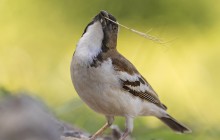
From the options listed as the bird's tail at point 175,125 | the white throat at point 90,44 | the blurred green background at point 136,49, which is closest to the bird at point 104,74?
the white throat at point 90,44

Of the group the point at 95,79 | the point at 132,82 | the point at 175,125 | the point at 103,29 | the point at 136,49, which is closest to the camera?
the point at 95,79

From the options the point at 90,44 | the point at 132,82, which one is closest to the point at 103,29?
the point at 90,44

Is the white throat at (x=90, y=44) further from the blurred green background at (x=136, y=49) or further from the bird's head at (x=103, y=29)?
the blurred green background at (x=136, y=49)

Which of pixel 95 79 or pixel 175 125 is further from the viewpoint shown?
pixel 175 125

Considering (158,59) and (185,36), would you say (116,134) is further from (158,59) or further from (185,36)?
(185,36)

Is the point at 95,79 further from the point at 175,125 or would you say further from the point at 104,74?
the point at 175,125

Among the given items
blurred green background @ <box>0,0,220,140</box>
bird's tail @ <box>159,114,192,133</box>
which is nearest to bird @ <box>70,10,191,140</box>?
bird's tail @ <box>159,114,192,133</box>
